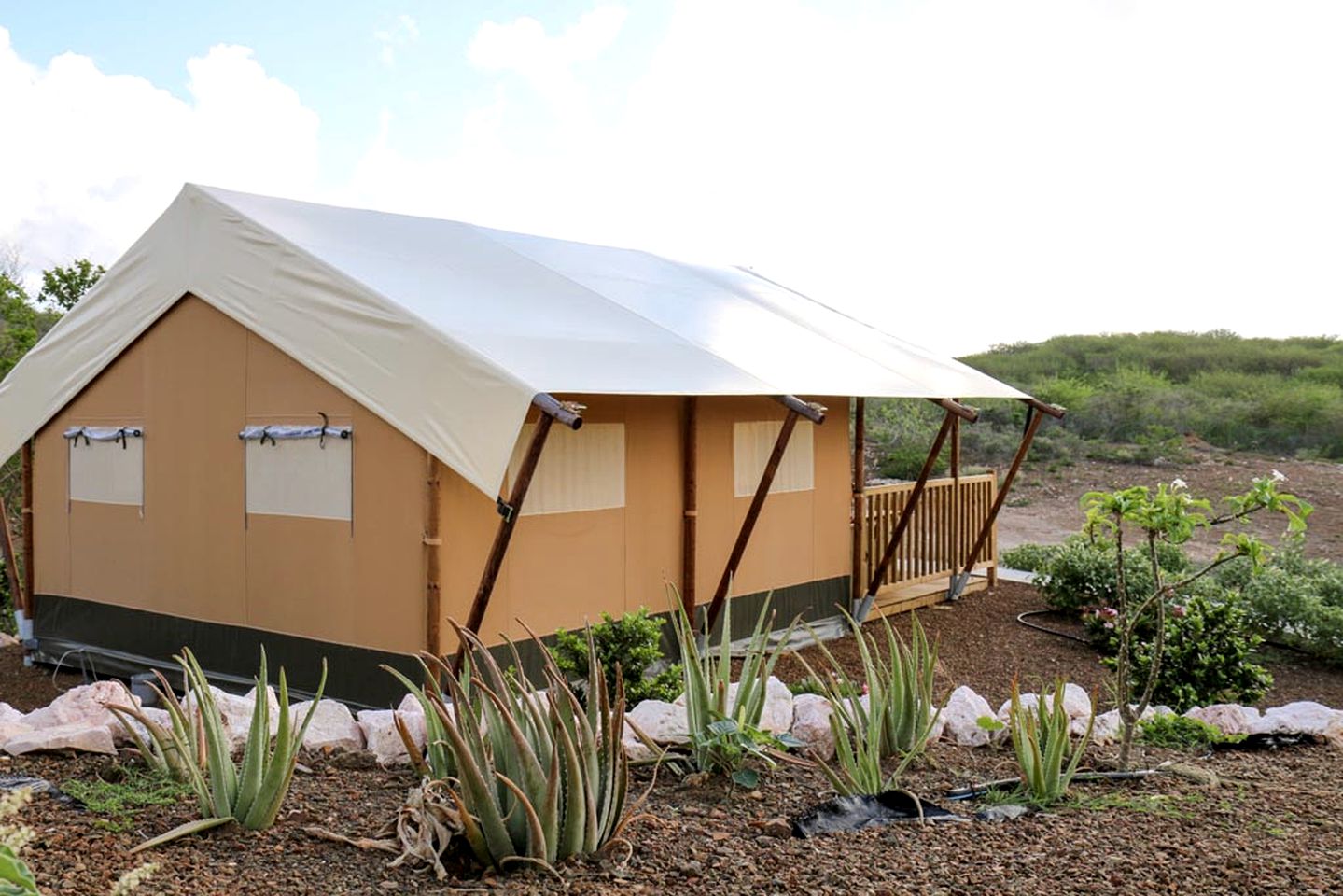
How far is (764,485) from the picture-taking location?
7387mm

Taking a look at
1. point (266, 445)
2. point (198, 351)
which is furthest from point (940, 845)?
point (198, 351)

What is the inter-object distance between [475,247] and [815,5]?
2795 mm

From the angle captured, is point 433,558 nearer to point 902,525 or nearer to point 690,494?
point 690,494

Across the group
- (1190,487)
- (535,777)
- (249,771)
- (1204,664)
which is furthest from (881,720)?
(1190,487)

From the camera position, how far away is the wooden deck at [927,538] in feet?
32.4

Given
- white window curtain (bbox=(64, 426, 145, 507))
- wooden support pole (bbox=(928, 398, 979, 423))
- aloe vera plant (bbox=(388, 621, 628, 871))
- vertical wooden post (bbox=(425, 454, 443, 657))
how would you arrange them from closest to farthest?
aloe vera plant (bbox=(388, 621, 628, 871))
vertical wooden post (bbox=(425, 454, 443, 657))
white window curtain (bbox=(64, 426, 145, 507))
wooden support pole (bbox=(928, 398, 979, 423))

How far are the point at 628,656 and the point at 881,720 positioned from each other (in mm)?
2229

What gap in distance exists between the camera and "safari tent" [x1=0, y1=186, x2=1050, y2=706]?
20.1 ft

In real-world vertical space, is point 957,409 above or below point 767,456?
above

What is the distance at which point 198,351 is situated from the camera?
7.21 meters

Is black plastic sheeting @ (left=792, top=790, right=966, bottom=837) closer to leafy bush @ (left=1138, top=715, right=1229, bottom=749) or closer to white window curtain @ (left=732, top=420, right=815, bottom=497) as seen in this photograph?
leafy bush @ (left=1138, top=715, right=1229, bottom=749)

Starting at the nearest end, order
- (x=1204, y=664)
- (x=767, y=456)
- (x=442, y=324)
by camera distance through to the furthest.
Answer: (x=442, y=324), (x=1204, y=664), (x=767, y=456)

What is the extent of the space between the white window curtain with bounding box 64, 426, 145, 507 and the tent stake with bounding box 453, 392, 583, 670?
9.73 feet

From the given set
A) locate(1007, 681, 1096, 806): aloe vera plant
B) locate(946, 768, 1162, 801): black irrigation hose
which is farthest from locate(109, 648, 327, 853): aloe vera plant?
locate(1007, 681, 1096, 806): aloe vera plant
